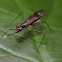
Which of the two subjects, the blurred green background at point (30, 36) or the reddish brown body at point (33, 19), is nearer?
the blurred green background at point (30, 36)

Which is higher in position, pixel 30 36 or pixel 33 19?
pixel 33 19

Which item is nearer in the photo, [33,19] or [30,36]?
[30,36]

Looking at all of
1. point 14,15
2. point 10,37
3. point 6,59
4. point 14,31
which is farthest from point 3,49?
point 14,15

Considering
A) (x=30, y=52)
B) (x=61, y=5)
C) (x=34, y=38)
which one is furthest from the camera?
(x=61, y=5)

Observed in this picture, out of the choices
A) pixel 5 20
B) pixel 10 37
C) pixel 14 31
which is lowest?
pixel 10 37

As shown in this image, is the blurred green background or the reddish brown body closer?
the blurred green background

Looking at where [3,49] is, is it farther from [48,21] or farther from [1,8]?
[48,21]

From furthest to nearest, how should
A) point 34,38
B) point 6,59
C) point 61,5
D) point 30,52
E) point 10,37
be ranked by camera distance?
point 61,5 → point 34,38 → point 10,37 → point 30,52 → point 6,59

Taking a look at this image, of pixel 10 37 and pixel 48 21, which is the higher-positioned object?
pixel 48 21
